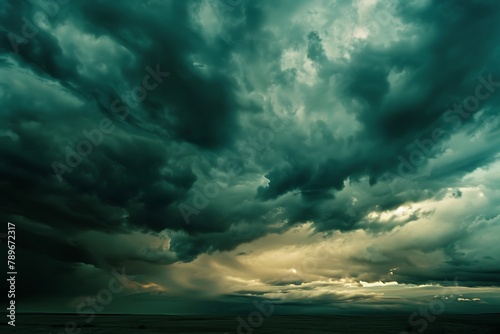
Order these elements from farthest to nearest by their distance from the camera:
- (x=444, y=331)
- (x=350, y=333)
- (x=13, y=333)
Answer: (x=444, y=331) < (x=350, y=333) < (x=13, y=333)

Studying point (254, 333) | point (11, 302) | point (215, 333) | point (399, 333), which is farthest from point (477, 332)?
point (11, 302)

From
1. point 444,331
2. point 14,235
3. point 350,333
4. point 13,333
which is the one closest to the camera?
point 14,235

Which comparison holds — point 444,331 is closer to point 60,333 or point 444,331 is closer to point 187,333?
point 187,333

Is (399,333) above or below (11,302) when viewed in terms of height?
below

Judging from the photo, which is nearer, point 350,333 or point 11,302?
point 11,302

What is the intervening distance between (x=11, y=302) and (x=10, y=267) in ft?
11.1

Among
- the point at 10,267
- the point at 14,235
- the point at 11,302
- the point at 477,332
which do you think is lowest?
the point at 477,332

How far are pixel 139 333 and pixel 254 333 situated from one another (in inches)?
487

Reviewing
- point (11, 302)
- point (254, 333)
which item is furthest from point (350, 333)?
point (11, 302)

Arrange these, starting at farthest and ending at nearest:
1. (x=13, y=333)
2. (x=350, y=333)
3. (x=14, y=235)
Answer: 1. (x=350, y=333)
2. (x=13, y=333)
3. (x=14, y=235)

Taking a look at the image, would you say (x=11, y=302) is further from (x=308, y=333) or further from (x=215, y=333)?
(x=308, y=333)

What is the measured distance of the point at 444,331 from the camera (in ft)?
131

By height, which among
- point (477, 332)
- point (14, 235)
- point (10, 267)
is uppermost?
point (14, 235)

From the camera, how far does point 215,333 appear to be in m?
37.5
